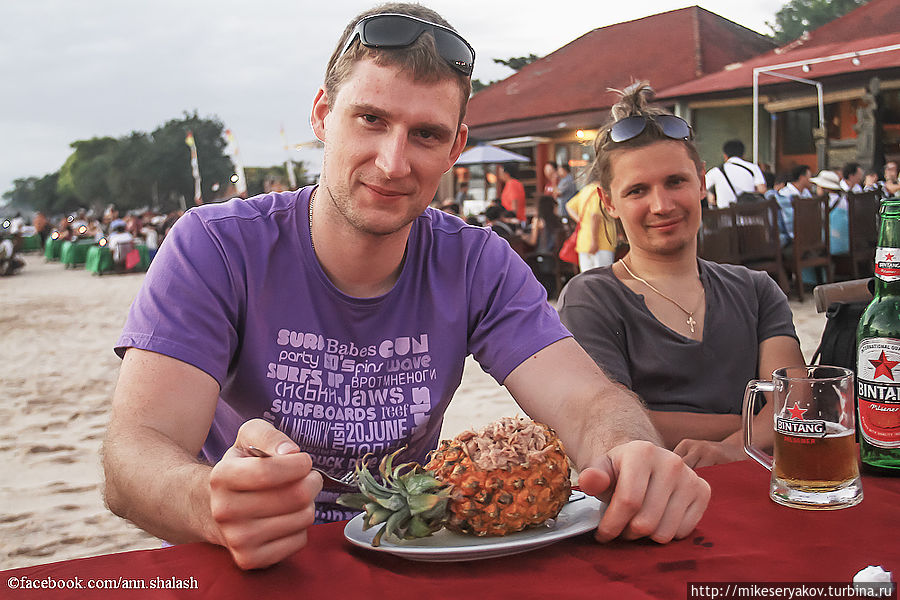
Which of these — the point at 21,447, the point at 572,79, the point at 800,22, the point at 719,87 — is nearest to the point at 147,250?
the point at 572,79

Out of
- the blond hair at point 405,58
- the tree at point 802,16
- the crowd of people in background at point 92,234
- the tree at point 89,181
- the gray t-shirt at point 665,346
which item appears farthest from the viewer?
the tree at point 89,181

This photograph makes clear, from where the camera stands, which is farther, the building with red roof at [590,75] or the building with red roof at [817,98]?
the building with red roof at [590,75]

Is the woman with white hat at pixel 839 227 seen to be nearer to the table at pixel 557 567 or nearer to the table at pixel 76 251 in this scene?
the table at pixel 557 567

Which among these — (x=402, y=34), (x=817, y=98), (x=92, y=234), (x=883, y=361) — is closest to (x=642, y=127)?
(x=402, y=34)

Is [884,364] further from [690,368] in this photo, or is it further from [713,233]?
[713,233]

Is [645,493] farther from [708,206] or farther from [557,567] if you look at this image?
[708,206]

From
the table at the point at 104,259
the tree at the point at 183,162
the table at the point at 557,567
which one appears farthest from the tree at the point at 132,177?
the table at the point at 557,567

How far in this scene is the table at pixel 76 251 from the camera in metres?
22.9

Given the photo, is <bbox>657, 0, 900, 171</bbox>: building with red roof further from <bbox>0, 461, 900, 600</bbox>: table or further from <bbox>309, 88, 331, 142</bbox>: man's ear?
<bbox>0, 461, 900, 600</bbox>: table

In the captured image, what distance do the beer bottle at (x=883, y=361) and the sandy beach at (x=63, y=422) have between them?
4.56 feet

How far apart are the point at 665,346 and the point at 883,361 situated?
3.40 feet

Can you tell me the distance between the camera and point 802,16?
122 feet

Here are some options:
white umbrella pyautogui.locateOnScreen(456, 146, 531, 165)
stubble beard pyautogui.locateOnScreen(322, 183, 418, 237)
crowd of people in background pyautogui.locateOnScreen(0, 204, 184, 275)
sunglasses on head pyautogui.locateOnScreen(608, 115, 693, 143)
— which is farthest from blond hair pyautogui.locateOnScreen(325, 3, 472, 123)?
white umbrella pyautogui.locateOnScreen(456, 146, 531, 165)

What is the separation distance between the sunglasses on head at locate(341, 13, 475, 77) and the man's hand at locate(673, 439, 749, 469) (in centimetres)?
111
